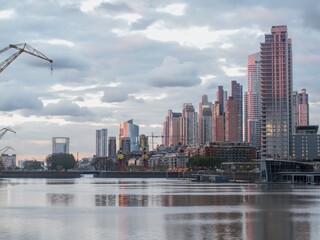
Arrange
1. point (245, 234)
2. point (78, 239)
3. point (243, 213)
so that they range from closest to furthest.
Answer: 1. point (78, 239)
2. point (245, 234)
3. point (243, 213)

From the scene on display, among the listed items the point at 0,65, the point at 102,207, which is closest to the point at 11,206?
the point at 102,207

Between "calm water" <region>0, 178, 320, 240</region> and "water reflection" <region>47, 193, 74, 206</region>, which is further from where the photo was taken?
"water reflection" <region>47, 193, 74, 206</region>

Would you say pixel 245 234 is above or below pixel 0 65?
below

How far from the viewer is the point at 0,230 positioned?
68188 millimetres

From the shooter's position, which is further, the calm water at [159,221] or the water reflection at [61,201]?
the water reflection at [61,201]

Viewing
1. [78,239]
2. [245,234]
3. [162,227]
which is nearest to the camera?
[78,239]

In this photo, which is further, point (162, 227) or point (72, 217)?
point (72, 217)

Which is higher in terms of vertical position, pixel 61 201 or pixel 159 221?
pixel 159 221

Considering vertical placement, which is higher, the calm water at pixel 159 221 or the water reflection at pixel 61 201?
the calm water at pixel 159 221

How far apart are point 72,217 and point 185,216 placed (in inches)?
563

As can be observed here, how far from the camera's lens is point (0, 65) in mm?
184875

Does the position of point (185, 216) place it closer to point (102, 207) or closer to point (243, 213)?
point (243, 213)

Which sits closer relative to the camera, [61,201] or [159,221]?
[159,221]

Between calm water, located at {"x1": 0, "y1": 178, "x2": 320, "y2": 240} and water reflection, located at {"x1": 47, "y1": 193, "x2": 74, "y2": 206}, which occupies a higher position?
calm water, located at {"x1": 0, "y1": 178, "x2": 320, "y2": 240}
